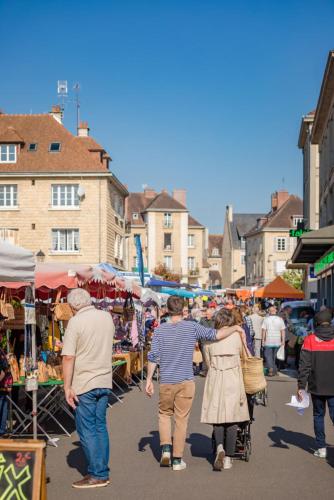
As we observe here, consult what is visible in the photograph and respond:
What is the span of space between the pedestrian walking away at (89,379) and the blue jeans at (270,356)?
1207 cm

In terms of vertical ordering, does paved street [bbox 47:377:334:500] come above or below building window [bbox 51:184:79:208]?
below

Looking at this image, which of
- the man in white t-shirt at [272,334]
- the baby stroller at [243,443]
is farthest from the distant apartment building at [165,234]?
the baby stroller at [243,443]

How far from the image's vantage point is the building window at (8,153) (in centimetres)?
4662

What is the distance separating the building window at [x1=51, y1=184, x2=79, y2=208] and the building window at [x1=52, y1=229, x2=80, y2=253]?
157 centimetres

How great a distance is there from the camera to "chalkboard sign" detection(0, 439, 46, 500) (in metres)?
5.63

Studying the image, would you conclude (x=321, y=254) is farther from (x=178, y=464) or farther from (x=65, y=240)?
(x=178, y=464)

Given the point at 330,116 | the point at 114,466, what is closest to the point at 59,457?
the point at 114,466

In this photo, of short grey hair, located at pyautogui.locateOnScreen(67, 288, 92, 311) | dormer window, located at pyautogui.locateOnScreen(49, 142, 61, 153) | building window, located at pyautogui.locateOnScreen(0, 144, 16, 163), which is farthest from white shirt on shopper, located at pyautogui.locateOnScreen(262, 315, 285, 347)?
building window, located at pyautogui.locateOnScreen(0, 144, 16, 163)

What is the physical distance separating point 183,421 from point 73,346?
5.21 feet

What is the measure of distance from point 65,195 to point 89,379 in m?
39.4

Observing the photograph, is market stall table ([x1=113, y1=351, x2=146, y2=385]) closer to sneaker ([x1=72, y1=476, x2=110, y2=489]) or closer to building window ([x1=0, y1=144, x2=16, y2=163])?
sneaker ([x1=72, y1=476, x2=110, y2=489])

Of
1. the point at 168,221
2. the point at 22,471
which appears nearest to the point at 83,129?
the point at 168,221

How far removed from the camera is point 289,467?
327 inches

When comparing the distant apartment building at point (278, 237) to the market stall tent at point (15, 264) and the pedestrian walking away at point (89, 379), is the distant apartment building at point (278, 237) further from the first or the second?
the pedestrian walking away at point (89, 379)
